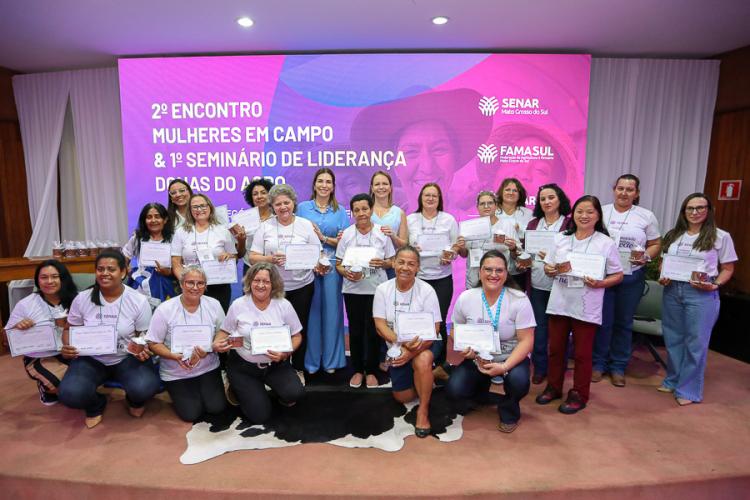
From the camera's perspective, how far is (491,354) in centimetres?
281

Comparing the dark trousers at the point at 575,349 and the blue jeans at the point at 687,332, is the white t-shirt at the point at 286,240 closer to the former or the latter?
the dark trousers at the point at 575,349

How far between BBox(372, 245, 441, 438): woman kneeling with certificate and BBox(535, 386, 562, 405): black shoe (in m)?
0.92

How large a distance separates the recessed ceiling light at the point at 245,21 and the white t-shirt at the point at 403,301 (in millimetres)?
3131

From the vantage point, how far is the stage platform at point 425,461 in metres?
2.26

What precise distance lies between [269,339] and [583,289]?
89.6 inches

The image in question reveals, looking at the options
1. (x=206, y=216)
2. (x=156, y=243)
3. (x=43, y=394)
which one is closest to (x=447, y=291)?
(x=206, y=216)

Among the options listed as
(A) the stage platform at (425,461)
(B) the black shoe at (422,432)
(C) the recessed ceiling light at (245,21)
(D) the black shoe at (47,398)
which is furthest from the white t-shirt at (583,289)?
(D) the black shoe at (47,398)

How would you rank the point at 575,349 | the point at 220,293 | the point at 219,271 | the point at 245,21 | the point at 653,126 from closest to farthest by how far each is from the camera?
the point at 575,349 < the point at 219,271 < the point at 220,293 < the point at 245,21 < the point at 653,126

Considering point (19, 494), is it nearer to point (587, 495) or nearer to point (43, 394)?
point (43, 394)

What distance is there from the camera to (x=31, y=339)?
9.59 feet

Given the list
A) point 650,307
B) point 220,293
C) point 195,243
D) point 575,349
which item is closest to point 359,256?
point 220,293

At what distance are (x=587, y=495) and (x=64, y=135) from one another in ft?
24.2

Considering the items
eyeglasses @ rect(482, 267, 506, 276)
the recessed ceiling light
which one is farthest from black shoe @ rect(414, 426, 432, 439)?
the recessed ceiling light

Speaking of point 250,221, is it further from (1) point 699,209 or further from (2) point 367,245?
(1) point 699,209
